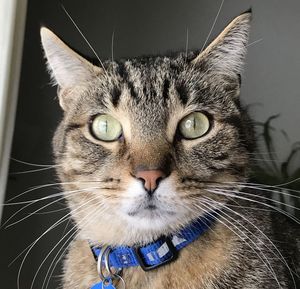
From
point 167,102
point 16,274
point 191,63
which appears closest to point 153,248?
point 167,102

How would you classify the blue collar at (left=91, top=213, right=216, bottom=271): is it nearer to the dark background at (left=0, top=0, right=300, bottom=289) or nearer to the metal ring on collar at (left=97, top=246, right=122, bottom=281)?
the metal ring on collar at (left=97, top=246, right=122, bottom=281)

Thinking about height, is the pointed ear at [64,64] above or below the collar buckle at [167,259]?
above

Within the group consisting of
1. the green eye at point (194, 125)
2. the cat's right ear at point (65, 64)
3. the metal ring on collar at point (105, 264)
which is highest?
the cat's right ear at point (65, 64)

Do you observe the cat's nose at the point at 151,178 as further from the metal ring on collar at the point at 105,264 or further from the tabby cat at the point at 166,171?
the metal ring on collar at the point at 105,264

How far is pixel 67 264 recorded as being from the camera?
1185 mm

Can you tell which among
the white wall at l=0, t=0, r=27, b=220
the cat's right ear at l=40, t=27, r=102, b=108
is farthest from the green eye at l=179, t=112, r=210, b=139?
the white wall at l=0, t=0, r=27, b=220

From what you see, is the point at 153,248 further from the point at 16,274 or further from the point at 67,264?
the point at 16,274

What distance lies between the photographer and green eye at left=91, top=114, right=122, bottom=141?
3.41 ft

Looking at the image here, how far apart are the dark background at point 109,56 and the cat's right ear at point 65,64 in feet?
1.60

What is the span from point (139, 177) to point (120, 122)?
16 cm

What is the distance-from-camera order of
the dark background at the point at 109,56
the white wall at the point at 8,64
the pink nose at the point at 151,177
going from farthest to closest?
the dark background at the point at 109,56
the white wall at the point at 8,64
the pink nose at the point at 151,177

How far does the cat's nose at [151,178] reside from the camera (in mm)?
907

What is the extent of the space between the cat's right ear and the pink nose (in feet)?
1.03

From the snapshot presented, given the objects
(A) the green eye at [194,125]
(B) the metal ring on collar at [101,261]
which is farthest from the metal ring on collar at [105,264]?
(A) the green eye at [194,125]
